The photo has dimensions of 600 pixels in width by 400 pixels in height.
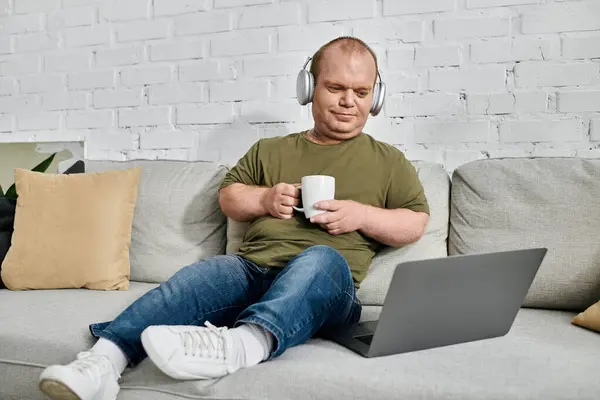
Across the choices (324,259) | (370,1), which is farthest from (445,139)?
(324,259)

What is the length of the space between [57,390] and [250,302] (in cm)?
47

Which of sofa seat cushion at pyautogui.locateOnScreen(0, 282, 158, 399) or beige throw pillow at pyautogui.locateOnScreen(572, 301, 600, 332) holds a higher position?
beige throw pillow at pyautogui.locateOnScreen(572, 301, 600, 332)

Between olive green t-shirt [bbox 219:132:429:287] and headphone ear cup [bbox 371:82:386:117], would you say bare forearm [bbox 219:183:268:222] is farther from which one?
headphone ear cup [bbox 371:82:386:117]

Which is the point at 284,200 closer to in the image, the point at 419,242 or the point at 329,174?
the point at 329,174

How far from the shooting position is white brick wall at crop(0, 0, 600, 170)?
1.83 metres

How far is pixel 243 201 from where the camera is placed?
1577 mm

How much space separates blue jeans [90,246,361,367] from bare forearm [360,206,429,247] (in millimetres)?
219

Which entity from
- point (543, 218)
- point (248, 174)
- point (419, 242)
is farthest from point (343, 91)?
point (543, 218)

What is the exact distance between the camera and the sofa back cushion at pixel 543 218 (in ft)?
4.83

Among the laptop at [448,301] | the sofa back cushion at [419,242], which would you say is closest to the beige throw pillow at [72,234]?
the sofa back cushion at [419,242]

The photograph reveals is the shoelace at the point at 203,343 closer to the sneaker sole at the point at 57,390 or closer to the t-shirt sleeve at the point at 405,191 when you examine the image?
the sneaker sole at the point at 57,390

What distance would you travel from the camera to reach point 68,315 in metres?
1.40

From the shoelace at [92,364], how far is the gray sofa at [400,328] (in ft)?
0.22

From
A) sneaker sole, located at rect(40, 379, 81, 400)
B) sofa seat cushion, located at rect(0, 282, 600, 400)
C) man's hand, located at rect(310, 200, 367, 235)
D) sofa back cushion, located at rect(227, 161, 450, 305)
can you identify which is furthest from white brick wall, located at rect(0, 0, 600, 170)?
sneaker sole, located at rect(40, 379, 81, 400)
